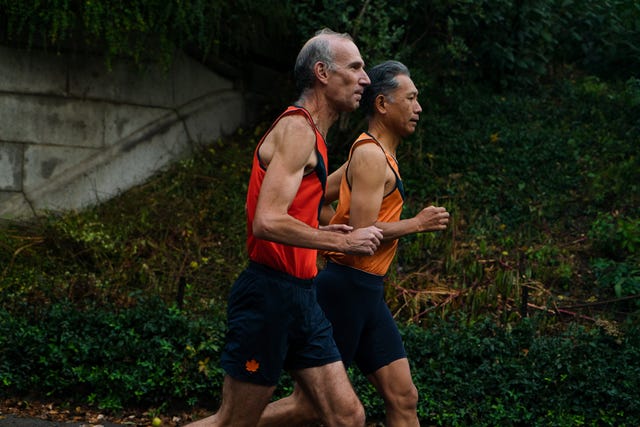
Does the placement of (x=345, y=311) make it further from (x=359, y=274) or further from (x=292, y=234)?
(x=292, y=234)

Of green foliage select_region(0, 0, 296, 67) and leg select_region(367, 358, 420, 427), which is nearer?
leg select_region(367, 358, 420, 427)

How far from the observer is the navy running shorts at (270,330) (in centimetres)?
373

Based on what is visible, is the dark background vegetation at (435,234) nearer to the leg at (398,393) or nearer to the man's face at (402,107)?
the leg at (398,393)

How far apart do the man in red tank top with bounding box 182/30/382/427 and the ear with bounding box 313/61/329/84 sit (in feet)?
0.72

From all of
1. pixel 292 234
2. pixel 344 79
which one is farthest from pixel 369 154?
pixel 292 234

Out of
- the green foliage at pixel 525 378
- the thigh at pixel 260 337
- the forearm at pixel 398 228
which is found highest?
the forearm at pixel 398 228

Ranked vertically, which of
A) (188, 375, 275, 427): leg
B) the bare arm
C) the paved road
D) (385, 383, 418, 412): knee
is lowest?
the paved road

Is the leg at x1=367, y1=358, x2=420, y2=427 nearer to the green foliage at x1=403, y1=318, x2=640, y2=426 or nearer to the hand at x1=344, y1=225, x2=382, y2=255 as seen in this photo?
the hand at x1=344, y1=225, x2=382, y2=255

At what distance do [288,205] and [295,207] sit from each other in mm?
158

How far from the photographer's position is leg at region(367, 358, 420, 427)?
4312mm

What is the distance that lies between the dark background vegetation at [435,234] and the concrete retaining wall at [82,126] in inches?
7.0

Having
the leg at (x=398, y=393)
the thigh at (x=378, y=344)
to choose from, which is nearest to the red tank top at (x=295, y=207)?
the thigh at (x=378, y=344)

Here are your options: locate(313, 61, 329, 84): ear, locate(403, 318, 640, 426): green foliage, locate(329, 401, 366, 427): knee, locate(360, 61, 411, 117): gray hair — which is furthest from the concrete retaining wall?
locate(329, 401, 366, 427): knee

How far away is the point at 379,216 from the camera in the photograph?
4.43 m
